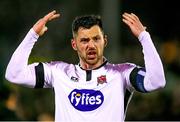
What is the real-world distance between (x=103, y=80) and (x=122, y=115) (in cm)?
33

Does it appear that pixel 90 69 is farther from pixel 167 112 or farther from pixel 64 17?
pixel 64 17

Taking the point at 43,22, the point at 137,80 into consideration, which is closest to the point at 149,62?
the point at 137,80

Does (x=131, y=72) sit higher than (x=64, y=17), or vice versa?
(x=64, y=17)

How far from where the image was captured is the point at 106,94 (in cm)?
662

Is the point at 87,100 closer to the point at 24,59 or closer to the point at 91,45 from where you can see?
the point at 91,45

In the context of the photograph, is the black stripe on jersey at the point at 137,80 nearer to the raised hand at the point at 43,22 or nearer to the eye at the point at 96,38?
the eye at the point at 96,38

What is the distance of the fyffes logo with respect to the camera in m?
6.57

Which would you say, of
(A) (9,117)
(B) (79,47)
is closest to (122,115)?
(B) (79,47)

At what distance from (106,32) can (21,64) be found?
22.5ft

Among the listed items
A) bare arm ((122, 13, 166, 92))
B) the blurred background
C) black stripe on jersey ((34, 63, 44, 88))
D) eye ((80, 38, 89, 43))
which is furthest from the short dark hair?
the blurred background

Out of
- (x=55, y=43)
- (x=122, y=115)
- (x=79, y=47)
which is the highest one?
(x=55, y=43)

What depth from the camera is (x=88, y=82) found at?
6.68 meters

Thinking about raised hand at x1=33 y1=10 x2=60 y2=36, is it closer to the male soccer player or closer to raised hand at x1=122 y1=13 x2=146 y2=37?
the male soccer player

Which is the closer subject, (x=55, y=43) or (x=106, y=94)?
(x=106, y=94)
